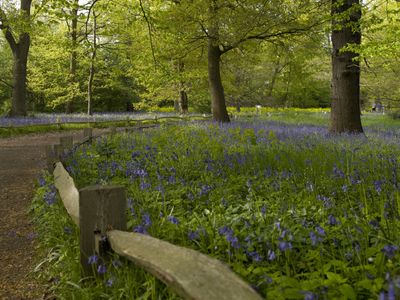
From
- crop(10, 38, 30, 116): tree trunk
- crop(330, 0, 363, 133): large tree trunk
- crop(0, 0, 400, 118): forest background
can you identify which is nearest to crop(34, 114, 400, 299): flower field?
crop(330, 0, 363, 133): large tree trunk

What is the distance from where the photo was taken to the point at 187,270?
2.06m

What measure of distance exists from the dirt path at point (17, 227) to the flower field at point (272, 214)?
1.02 feet

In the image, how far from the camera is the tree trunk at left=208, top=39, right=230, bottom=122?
18.3 meters

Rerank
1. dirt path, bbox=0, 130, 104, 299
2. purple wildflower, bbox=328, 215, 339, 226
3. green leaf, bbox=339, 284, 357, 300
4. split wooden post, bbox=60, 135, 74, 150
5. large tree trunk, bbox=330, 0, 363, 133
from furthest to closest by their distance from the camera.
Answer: large tree trunk, bbox=330, 0, 363, 133
split wooden post, bbox=60, 135, 74, 150
dirt path, bbox=0, 130, 104, 299
purple wildflower, bbox=328, 215, 339, 226
green leaf, bbox=339, 284, 357, 300

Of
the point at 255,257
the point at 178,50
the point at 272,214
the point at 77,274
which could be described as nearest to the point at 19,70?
the point at 178,50

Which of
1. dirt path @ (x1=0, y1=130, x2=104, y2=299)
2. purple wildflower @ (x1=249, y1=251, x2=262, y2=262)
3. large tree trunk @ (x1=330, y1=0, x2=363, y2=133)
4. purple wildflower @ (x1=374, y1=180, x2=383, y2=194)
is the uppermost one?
large tree trunk @ (x1=330, y1=0, x2=363, y2=133)

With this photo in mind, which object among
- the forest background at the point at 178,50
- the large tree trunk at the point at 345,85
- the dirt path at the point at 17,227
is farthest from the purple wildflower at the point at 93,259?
the large tree trunk at the point at 345,85

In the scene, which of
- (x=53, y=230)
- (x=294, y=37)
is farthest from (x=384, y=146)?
(x=294, y=37)

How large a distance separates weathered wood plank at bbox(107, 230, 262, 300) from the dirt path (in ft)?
4.79

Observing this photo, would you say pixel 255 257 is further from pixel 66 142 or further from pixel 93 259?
pixel 66 142

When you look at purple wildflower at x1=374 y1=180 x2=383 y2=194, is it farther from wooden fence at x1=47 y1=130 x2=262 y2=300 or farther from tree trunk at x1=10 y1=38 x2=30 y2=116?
tree trunk at x1=10 y1=38 x2=30 y2=116

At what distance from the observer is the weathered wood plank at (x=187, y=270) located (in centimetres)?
179

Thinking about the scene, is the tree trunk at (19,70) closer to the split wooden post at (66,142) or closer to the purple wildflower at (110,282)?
the split wooden post at (66,142)

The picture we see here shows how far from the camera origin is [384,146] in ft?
26.5
